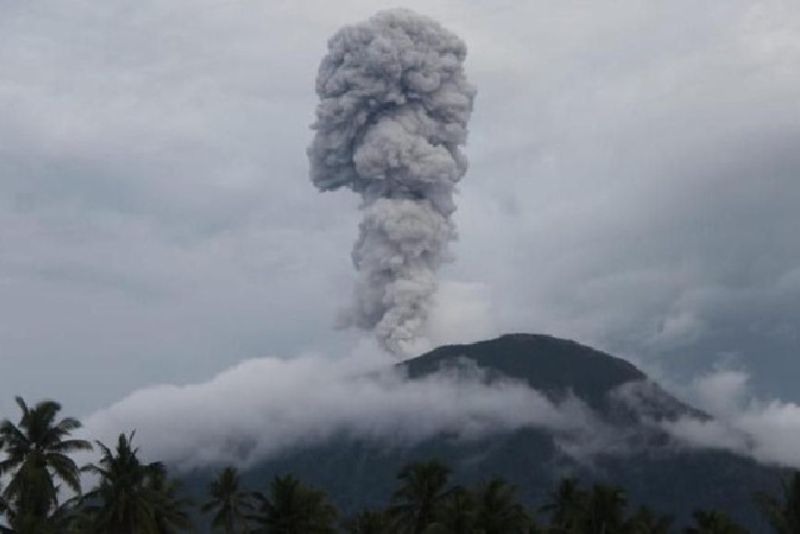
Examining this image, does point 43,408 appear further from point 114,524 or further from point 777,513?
point 777,513

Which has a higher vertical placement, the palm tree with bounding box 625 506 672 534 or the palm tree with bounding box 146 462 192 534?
the palm tree with bounding box 146 462 192 534

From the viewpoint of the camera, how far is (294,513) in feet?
292

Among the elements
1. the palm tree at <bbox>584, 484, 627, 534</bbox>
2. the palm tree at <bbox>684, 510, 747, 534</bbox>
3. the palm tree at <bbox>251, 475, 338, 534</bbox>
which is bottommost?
the palm tree at <bbox>684, 510, 747, 534</bbox>

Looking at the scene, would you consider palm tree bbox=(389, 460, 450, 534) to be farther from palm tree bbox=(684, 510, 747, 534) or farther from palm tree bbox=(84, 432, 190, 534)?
palm tree bbox=(84, 432, 190, 534)

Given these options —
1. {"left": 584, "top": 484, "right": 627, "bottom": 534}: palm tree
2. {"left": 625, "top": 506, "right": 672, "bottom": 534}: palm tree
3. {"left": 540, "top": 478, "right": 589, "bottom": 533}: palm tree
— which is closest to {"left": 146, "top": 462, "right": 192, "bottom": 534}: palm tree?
{"left": 540, "top": 478, "right": 589, "bottom": 533}: palm tree

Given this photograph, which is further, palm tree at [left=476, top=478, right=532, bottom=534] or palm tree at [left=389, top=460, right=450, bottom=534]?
palm tree at [left=389, top=460, right=450, bottom=534]

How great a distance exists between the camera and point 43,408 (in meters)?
74.3

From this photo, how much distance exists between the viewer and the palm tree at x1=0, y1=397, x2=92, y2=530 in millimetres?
71938

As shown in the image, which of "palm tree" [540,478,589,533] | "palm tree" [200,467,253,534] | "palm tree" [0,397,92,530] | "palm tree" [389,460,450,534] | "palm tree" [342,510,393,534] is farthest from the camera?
"palm tree" [389,460,450,534]

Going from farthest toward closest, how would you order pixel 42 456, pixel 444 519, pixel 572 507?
pixel 572 507, pixel 444 519, pixel 42 456

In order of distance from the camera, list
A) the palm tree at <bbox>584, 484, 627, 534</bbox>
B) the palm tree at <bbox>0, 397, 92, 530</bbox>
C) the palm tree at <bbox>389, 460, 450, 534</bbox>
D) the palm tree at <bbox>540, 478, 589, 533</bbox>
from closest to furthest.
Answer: the palm tree at <bbox>0, 397, 92, 530</bbox> → the palm tree at <bbox>584, 484, 627, 534</bbox> → the palm tree at <bbox>540, 478, 589, 533</bbox> → the palm tree at <bbox>389, 460, 450, 534</bbox>

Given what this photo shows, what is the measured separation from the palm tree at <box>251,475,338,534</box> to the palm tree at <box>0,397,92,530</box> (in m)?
17.5

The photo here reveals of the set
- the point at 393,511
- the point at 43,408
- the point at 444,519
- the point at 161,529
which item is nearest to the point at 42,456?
the point at 43,408

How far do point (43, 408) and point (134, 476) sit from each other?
6.17m
